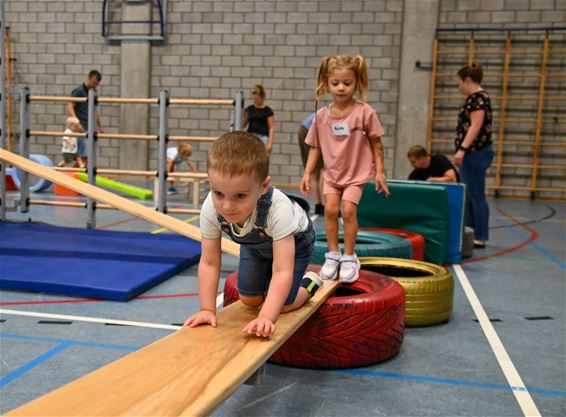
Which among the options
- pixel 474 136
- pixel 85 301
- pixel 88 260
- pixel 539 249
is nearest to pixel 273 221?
pixel 85 301

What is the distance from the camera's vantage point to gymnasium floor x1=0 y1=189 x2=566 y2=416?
1.91 metres

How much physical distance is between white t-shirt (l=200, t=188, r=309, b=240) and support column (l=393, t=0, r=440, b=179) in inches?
319

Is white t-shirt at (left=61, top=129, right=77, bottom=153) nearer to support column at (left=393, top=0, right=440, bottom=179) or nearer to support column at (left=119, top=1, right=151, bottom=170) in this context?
support column at (left=119, top=1, right=151, bottom=170)

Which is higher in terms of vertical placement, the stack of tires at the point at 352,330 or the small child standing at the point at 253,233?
the small child standing at the point at 253,233

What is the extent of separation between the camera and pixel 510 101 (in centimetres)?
952

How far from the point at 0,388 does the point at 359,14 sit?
885 cm

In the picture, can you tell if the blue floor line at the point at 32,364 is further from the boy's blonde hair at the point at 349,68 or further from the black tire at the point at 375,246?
the boy's blonde hair at the point at 349,68

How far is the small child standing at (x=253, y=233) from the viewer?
62.9 inches

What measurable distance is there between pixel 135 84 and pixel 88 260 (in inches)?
286

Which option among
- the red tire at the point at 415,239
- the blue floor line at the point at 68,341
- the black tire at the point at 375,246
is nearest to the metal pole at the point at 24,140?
the black tire at the point at 375,246

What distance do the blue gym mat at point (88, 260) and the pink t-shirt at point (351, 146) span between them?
1.21m

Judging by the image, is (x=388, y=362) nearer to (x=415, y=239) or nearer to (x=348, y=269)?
(x=348, y=269)

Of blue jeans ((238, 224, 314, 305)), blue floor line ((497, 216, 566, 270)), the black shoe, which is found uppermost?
blue jeans ((238, 224, 314, 305))

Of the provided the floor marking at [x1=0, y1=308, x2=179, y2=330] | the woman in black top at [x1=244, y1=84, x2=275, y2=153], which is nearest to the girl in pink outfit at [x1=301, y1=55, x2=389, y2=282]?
the floor marking at [x1=0, y1=308, x2=179, y2=330]
